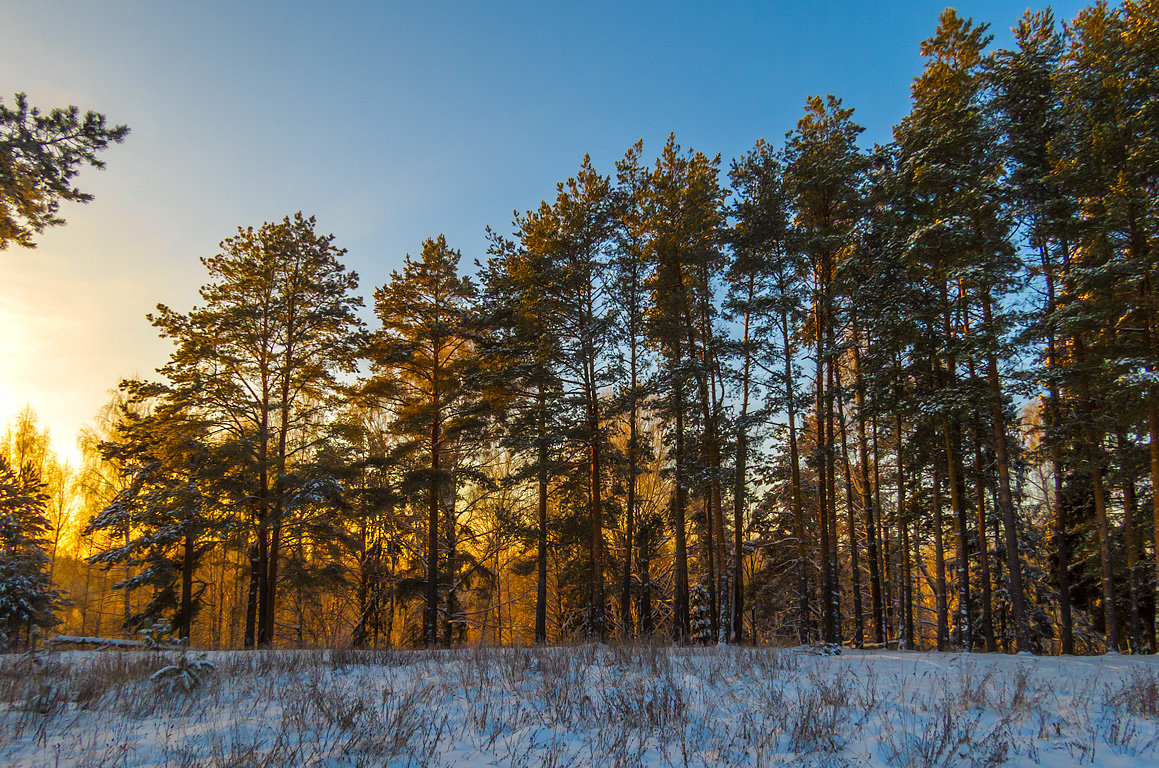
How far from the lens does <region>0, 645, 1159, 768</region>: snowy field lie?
453 centimetres

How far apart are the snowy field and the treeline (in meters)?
5.63

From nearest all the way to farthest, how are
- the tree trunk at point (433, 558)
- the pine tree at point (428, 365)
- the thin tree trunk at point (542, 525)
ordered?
the thin tree trunk at point (542, 525), the tree trunk at point (433, 558), the pine tree at point (428, 365)

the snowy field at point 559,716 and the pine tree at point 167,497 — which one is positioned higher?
the pine tree at point 167,497

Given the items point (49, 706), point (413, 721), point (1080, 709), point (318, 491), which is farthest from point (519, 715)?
point (318, 491)

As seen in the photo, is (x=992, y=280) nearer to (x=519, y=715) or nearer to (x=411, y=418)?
(x=519, y=715)

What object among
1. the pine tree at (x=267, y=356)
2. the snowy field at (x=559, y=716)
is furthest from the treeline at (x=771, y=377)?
the snowy field at (x=559, y=716)

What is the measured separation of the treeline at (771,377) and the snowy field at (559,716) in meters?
5.63

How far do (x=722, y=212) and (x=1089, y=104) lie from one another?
975cm

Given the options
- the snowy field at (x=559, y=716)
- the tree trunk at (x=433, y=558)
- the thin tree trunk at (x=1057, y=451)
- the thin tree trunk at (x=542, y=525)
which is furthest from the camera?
the tree trunk at (x=433, y=558)

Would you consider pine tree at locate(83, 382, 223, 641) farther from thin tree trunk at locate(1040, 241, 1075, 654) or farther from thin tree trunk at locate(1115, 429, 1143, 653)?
thin tree trunk at locate(1115, 429, 1143, 653)

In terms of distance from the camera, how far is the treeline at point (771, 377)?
547 inches

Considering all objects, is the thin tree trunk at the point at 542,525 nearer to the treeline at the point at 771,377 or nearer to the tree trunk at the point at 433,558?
the treeline at the point at 771,377

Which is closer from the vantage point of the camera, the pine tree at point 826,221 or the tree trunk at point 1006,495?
→ the tree trunk at point 1006,495

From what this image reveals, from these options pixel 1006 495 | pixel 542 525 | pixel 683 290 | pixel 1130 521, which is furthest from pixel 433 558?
pixel 1130 521
